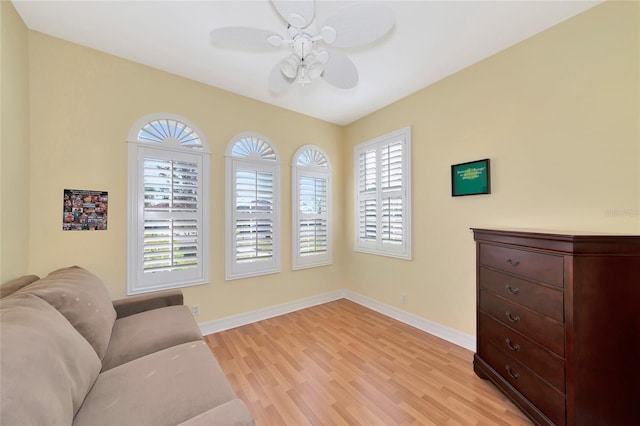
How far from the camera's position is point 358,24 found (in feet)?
4.83

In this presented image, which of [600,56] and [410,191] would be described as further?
[410,191]

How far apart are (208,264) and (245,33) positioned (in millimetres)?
2247

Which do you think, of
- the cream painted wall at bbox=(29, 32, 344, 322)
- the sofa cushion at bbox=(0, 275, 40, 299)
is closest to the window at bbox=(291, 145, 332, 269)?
the cream painted wall at bbox=(29, 32, 344, 322)

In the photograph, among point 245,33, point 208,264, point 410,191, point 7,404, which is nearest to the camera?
point 7,404

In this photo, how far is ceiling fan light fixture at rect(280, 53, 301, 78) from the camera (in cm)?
182

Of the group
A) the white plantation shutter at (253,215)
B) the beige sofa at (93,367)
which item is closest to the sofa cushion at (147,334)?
the beige sofa at (93,367)

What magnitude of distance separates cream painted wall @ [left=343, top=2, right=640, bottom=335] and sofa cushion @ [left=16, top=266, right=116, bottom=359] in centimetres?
287

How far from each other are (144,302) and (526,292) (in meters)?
2.90

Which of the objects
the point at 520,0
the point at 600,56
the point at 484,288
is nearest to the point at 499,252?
the point at 484,288

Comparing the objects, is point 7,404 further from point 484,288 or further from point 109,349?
point 484,288

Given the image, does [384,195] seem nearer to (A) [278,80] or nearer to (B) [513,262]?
(B) [513,262]

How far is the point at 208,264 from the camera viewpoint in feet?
8.98

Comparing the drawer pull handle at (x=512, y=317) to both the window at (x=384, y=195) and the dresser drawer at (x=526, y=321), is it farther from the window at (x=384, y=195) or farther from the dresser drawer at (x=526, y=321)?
the window at (x=384, y=195)

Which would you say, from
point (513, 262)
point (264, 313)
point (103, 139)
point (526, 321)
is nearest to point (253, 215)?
point (264, 313)
